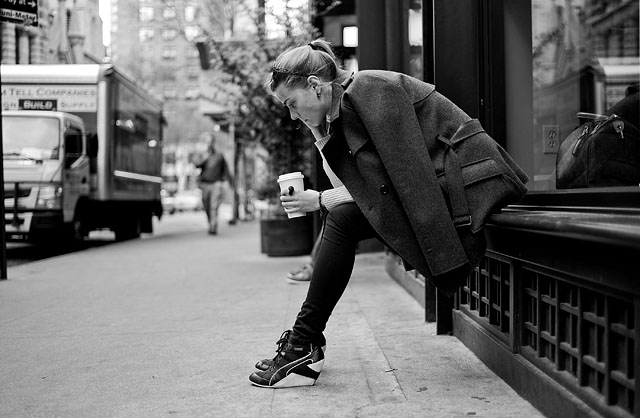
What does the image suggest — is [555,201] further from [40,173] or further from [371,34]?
[40,173]

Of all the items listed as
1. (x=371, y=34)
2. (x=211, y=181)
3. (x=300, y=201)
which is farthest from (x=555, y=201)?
(x=211, y=181)

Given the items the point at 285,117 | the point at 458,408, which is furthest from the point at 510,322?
the point at 285,117

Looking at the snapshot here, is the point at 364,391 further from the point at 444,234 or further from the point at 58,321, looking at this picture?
the point at 58,321

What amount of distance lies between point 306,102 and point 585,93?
2049 millimetres

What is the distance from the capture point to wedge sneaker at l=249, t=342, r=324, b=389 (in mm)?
3414

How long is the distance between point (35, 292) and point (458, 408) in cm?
507

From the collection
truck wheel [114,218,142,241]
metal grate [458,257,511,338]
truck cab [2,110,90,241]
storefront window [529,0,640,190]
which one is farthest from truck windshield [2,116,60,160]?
metal grate [458,257,511,338]

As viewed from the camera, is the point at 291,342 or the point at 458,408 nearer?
the point at 458,408

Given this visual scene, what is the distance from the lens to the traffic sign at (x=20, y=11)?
7.81m

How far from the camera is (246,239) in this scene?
1446 centimetres

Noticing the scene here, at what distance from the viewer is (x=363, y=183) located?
10.5ft

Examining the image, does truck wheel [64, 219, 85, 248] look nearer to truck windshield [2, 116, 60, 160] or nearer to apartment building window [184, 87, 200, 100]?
truck windshield [2, 116, 60, 160]

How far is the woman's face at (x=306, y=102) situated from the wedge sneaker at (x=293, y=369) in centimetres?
102

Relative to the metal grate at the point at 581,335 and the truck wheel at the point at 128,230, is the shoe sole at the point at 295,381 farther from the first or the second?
the truck wheel at the point at 128,230
